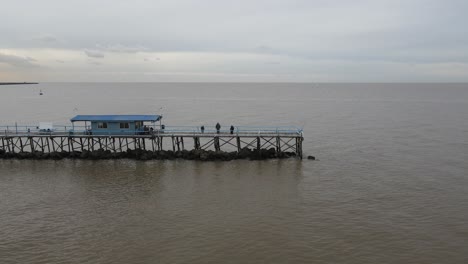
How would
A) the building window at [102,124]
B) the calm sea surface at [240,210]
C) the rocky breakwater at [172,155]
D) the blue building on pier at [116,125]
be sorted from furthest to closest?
the building window at [102,124] < the blue building on pier at [116,125] < the rocky breakwater at [172,155] < the calm sea surface at [240,210]

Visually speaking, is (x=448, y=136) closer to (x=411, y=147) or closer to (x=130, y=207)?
(x=411, y=147)

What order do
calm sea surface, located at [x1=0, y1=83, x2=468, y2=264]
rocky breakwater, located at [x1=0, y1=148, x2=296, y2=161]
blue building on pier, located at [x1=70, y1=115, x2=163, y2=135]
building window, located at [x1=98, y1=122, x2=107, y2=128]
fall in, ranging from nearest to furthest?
1. calm sea surface, located at [x1=0, y1=83, x2=468, y2=264]
2. rocky breakwater, located at [x1=0, y1=148, x2=296, y2=161]
3. blue building on pier, located at [x1=70, y1=115, x2=163, y2=135]
4. building window, located at [x1=98, y1=122, x2=107, y2=128]

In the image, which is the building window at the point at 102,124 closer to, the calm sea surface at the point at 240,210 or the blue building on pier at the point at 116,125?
the blue building on pier at the point at 116,125

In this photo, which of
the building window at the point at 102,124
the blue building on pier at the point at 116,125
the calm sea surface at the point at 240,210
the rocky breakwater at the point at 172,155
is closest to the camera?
the calm sea surface at the point at 240,210

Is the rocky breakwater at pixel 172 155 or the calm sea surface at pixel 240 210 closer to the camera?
the calm sea surface at pixel 240 210

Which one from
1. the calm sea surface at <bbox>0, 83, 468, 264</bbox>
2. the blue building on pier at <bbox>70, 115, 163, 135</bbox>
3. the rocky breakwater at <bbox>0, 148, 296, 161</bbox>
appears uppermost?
the blue building on pier at <bbox>70, 115, 163, 135</bbox>

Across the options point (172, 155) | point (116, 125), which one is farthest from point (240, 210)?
point (116, 125)

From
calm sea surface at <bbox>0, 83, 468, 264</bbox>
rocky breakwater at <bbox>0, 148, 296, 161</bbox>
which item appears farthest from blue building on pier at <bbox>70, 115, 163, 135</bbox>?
calm sea surface at <bbox>0, 83, 468, 264</bbox>

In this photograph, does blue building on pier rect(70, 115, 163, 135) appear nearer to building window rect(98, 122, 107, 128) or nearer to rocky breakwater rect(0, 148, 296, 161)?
building window rect(98, 122, 107, 128)

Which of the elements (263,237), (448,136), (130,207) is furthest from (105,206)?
(448,136)

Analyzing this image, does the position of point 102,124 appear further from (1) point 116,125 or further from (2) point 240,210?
(2) point 240,210

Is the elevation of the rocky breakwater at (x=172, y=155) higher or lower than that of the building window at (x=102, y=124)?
lower

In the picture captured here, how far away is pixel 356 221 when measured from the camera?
26141 millimetres

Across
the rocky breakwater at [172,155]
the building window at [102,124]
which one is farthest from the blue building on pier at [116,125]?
the rocky breakwater at [172,155]
